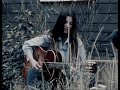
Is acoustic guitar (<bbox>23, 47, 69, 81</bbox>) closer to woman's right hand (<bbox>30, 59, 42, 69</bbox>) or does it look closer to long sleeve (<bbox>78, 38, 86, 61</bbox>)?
woman's right hand (<bbox>30, 59, 42, 69</bbox>)

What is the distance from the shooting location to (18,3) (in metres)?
6.80

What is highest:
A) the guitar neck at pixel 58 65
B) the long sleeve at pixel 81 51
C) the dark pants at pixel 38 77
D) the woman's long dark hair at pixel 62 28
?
the woman's long dark hair at pixel 62 28

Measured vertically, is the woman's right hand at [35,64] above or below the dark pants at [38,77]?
above

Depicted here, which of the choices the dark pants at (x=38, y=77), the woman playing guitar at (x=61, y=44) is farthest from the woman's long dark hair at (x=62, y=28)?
the dark pants at (x=38, y=77)

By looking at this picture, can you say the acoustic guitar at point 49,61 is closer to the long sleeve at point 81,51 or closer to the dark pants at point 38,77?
the dark pants at point 38,77

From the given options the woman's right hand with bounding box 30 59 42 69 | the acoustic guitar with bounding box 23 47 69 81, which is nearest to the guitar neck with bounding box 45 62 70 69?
the acoustic guitar with bounding box 23 47 69 81

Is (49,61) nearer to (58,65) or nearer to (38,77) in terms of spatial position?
(58,65)

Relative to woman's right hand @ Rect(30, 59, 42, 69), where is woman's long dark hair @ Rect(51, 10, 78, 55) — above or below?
above

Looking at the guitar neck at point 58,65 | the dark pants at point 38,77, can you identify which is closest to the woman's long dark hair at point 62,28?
the guitar neck at point 58,65

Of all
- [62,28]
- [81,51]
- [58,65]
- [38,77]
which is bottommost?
[38,77]

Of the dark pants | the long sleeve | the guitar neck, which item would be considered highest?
the long sleeve

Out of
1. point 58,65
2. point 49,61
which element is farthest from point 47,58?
point 58,65

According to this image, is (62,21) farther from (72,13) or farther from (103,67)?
(103,67)

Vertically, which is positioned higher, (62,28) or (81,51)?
(62,28)
